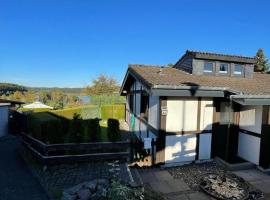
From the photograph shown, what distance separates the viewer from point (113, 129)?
7.72m

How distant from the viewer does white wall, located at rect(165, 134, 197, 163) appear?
8125 millimetres

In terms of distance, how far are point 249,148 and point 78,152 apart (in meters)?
6.89

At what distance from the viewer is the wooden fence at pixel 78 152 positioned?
720 centimetres

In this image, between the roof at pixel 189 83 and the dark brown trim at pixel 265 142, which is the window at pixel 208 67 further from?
the dark brown trim at pixel 265 142

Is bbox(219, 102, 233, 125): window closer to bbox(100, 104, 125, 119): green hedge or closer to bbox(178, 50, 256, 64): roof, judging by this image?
bbox(178, 50, 256, 64): roof

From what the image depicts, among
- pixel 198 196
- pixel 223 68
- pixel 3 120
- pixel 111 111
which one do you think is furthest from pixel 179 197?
pixel 111 111

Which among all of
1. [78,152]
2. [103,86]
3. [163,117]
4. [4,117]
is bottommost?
[78,152]

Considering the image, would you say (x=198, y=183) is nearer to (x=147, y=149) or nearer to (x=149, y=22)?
(x=147, y=149)

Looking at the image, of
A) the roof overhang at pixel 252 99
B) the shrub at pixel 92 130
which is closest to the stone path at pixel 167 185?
the shrub at pixel 92 130

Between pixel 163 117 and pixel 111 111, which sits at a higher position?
pixel 163 117

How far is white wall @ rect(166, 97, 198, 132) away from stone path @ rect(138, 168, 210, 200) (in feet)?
5.79

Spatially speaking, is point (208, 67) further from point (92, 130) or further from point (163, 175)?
point (92, 130)

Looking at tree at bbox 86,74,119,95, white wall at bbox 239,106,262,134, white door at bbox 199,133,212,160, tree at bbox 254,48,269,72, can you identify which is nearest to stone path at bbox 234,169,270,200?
white door at bbox 199,133,212,160

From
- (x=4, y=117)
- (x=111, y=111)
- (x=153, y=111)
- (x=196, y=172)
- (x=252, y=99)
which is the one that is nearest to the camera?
(x=252, y=99)
